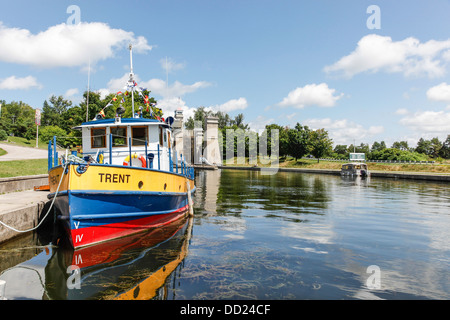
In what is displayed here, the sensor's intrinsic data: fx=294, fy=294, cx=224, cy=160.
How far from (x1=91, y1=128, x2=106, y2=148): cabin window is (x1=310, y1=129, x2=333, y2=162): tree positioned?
65.8m

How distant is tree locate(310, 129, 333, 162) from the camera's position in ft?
236

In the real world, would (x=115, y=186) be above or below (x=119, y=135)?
below

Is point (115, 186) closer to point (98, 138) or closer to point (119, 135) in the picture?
point (119, 135)

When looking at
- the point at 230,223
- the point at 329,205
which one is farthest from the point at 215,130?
the point at 230,223

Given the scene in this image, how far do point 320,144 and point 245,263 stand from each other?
68.8m

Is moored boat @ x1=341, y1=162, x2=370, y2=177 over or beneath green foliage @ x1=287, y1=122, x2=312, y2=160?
beneath

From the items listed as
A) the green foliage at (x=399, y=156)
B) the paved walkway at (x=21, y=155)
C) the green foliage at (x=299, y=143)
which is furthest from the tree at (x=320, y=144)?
the paved walkway at (x=21, y=155)

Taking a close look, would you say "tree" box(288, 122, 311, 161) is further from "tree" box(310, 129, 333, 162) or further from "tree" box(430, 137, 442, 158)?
"tree" box(430, 137, 442, 158)

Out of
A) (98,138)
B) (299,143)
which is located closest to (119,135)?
(98,138)

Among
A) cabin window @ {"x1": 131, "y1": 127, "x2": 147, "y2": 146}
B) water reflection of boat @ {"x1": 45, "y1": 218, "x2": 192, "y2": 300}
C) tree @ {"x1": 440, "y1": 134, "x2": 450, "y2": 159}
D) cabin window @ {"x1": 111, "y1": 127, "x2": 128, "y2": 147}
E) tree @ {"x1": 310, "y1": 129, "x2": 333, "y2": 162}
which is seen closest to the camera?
water reflection of boat @ {"x1": 45, "y1": 218, "x2": 192, "y2": 300}

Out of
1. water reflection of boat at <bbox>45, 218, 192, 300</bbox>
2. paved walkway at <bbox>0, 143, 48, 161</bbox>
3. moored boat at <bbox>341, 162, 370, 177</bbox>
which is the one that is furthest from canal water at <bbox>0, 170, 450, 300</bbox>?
moored boat at <bbox>341, 162, 370, 177</bbox>

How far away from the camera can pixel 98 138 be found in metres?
11.9

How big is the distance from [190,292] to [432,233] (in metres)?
9.81

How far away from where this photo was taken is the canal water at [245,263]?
589 centimetres
